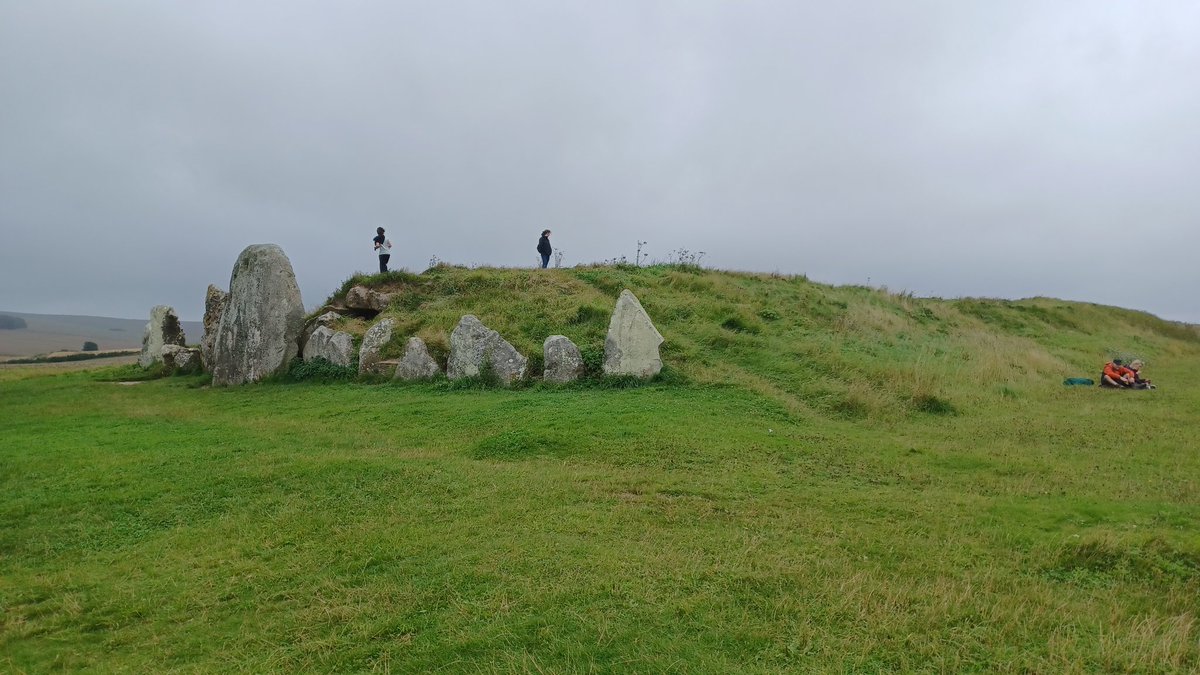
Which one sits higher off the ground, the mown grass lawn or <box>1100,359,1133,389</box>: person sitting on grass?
<box>1100,359,1133,389</box>: person sitting on grass

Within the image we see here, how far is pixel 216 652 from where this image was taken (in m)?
4.82

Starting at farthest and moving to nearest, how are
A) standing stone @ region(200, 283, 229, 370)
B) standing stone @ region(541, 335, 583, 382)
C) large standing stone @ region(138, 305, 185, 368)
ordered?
large standing stone @ region(138, 305, 185, 368) → standing stone @ region(200, 283, 229, 370) → standing stone @ region(541, 335, 583, 382)

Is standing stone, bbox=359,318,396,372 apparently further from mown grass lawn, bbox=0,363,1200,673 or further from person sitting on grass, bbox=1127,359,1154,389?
person sitting on grass, bbox=1127,359,1154,389

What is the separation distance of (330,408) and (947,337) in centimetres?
2121

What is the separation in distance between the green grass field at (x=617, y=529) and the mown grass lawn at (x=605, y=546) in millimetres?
33

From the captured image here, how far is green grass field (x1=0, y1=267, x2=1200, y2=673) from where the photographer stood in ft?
15.6

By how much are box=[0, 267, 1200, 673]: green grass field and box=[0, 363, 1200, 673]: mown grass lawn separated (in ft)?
0.11

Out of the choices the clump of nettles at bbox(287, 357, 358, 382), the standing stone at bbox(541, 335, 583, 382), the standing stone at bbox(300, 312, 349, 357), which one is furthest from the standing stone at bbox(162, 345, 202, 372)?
the standing stone at bbox(541, 335, 583, 382)

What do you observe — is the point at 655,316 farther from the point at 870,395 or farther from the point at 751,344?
the point at 870,395

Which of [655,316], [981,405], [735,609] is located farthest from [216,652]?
[655,316]

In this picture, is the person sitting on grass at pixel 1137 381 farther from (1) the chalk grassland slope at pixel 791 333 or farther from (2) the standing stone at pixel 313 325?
(2) the standing stone at pixel 313 325

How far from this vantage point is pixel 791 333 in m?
20.4

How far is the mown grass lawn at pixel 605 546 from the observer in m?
4.71

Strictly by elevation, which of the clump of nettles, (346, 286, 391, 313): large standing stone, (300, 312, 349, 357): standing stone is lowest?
the clump of nettles
